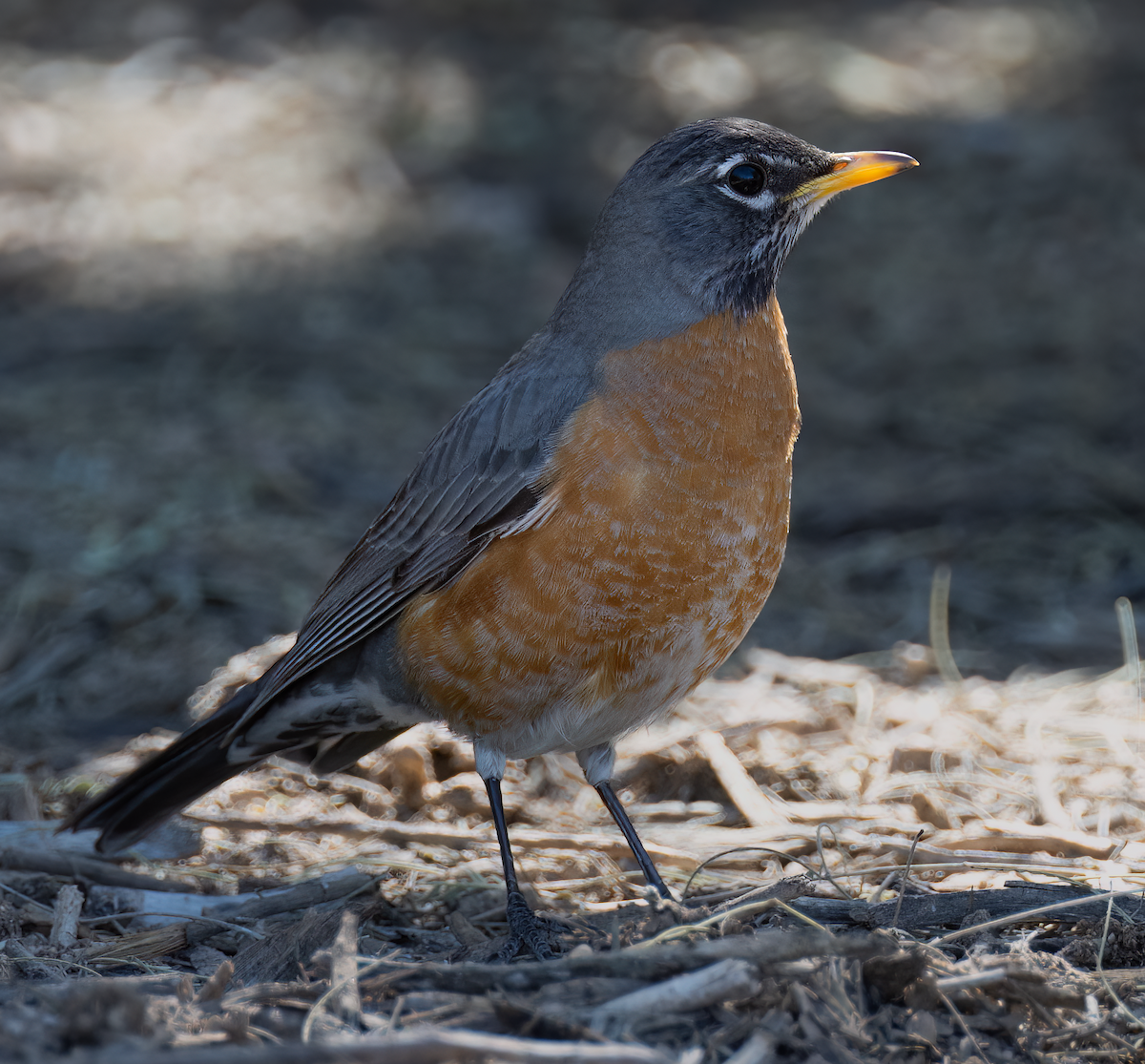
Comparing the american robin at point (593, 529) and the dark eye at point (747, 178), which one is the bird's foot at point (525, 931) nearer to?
the american robin at point (593, 529)

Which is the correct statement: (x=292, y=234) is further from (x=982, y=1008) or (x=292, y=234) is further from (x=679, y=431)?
(x=982, y=1008)

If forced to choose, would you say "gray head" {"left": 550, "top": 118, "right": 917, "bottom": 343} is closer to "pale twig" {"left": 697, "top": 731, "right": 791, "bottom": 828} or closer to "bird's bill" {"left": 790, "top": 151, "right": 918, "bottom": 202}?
"bird's bill" {"left": 790, "top": 151, "right": 918, "bottom": 202}

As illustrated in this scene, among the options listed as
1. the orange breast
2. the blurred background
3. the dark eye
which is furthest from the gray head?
the blurred background

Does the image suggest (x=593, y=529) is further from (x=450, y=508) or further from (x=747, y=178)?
(x=747, y=178)

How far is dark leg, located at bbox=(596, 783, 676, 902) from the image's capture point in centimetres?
342

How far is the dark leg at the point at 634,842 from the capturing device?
3422 mm

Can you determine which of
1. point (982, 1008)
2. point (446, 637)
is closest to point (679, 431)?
point (446, 637)

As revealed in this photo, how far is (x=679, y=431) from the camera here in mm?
3266

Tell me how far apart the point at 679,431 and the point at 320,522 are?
3.20m

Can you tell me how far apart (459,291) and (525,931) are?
6.20m

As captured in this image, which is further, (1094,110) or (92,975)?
(1094,110)

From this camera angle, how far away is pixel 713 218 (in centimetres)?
374

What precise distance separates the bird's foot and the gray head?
5.34 ft

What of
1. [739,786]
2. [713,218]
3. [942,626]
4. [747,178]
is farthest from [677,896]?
[942,626]
